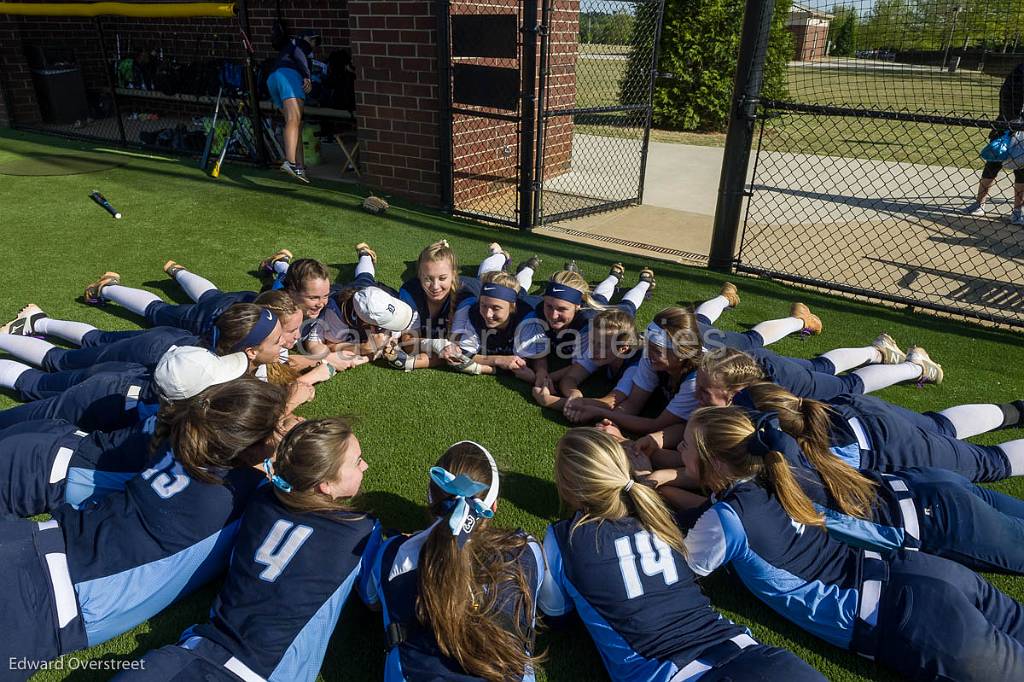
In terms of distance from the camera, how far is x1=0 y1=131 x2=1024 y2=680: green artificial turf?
7.30 ft

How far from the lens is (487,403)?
140 inches

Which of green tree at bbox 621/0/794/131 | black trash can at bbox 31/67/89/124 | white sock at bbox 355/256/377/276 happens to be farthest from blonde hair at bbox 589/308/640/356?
black trash can at bbox 31/67/89/124

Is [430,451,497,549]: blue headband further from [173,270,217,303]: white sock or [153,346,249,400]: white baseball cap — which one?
[173,270,217,303]: white sock

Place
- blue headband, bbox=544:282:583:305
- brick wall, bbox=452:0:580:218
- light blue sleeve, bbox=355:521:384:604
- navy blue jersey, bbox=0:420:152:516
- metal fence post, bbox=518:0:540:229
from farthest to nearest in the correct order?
1. brick wall, bbox=452:0:580:218
2. metal fence post, bbox=518:0:540:229
3. blue headband, bbox=544:282:583:305
4. navy blue jersey, bbox=0:420:152:516
5. light blue sleeve, bbox=355:521:384:604

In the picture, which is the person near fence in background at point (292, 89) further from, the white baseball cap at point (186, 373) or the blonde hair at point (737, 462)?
the blonde hair at point (737, 462)

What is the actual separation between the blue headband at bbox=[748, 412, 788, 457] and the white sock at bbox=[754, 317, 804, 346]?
203cm

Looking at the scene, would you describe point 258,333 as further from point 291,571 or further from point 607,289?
point 607,289

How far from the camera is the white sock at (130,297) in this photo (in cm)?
416

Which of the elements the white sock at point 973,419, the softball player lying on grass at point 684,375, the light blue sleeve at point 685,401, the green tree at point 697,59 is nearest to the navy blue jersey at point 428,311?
the softball player lying on grass at point 684,375

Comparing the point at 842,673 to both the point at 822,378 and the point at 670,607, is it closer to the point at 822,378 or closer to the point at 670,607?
the point at 670,607

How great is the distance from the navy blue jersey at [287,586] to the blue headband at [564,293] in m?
1.89

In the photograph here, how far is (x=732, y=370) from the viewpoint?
2.80 m

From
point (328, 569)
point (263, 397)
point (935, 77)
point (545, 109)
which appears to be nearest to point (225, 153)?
point (545, 109)

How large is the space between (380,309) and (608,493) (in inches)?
78.3
